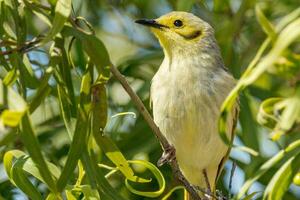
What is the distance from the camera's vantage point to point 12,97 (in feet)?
7.40

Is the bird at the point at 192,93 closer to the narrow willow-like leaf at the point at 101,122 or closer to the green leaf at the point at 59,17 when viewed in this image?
the narrow willow-like leaf at the point at 101,122

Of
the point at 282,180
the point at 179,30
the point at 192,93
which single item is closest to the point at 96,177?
the point at 282,180

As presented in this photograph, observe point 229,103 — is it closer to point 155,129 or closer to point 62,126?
point 155,129

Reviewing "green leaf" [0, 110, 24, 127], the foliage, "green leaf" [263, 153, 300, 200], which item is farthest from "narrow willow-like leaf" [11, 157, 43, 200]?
"green leaf" [263, 153, 300, 200]

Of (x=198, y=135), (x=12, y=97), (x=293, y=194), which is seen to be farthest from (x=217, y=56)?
(x=12, y=97)

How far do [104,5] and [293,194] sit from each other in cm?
177

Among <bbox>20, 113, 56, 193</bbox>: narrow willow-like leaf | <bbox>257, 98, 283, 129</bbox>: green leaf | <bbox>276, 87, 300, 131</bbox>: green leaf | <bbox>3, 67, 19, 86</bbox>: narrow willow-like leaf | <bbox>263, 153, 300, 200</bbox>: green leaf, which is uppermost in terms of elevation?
<bbox>276, 87, 300, 131</bbox>: green leaf

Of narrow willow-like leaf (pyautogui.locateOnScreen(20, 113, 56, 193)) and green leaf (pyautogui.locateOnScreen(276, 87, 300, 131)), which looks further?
narrow willow-like leaf (pyautogui.locateOnScreen(20, 113, 56, 193))

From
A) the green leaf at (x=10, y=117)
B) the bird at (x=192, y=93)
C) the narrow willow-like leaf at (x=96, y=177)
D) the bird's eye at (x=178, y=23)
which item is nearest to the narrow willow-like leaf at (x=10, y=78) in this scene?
the narrow willow-like leaf at (x=96, y=177)

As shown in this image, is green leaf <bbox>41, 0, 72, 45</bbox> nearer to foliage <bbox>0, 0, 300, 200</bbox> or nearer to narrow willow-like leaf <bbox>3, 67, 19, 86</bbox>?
foliage <bbox>0, 0, 300, 200</bbox>

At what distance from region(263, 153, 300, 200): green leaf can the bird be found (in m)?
1.59

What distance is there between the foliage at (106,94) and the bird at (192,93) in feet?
0.45

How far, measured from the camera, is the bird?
4164 millimetres

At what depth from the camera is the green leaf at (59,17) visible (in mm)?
2479
